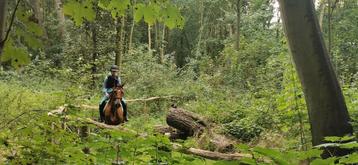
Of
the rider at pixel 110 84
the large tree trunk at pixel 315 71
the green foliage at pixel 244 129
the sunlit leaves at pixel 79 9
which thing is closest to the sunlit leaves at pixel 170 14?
the sunlit leaves at pixel 79 9

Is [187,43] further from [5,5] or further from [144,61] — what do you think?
[5,5]

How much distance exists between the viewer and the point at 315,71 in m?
6.07

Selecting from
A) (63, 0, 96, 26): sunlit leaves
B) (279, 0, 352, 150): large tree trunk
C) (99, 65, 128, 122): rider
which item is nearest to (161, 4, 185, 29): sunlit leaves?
(63, 0, 96, 26): sunlit leaves

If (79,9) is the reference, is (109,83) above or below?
below

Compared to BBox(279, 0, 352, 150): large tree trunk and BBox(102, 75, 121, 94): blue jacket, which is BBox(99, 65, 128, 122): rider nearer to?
BBox(102, 75, 121, 94): blue jacket

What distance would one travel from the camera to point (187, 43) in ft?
147

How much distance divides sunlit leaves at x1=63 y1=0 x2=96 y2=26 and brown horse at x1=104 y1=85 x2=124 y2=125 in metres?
10.2

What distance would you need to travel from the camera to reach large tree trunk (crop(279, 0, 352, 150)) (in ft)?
19.7

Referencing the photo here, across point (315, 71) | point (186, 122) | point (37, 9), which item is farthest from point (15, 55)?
point (186, 122)

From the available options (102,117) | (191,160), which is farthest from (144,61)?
(191,160)

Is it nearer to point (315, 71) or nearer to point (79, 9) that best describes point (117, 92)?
point (315, 71)

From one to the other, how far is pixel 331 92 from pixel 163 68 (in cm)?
1785

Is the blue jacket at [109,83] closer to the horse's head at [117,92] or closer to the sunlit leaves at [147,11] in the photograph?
the horse's head at [117,92]

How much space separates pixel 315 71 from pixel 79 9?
461 centimetres
